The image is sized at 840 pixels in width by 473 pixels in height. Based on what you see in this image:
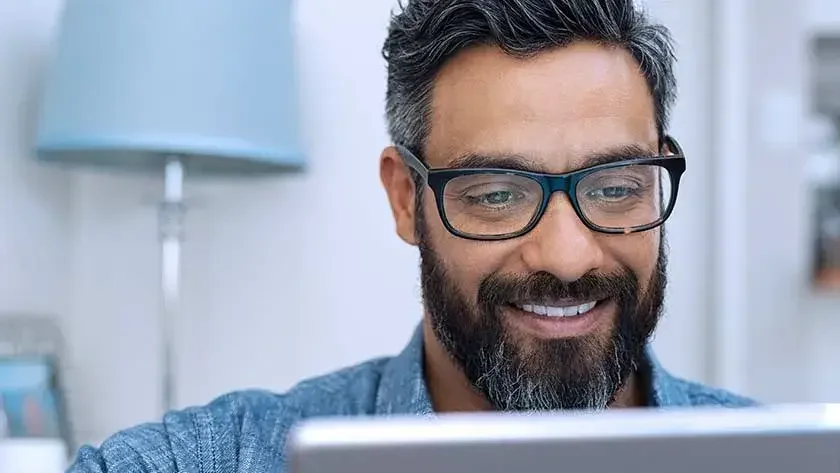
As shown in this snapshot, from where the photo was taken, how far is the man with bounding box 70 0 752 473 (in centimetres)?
97

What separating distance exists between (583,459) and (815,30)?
7.62 ft

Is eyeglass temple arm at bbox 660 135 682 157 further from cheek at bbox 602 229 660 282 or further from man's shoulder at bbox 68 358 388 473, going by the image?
man's shoulder at bbox 68 358 388 473

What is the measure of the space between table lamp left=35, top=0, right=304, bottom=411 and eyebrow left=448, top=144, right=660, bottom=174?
2.08ft

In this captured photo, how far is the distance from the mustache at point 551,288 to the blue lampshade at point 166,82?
0.68m

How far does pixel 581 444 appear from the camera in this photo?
394 mm

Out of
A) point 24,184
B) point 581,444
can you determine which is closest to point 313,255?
point 24,184

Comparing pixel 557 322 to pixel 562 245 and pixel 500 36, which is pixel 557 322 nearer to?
pixel 562 245

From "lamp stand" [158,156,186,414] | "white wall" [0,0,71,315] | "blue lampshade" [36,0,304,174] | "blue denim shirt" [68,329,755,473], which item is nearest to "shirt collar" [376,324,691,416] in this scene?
"blue denim shirt" [68,329,755,473]

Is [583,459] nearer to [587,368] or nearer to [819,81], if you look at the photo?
[587,368]

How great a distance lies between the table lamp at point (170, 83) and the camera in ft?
4.98

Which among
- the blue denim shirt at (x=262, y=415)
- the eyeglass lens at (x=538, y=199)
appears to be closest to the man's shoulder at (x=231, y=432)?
the blue denim shirt at (x=262, y=415)

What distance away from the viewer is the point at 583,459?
0.40 m

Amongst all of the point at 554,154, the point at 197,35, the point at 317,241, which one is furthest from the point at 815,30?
the point at 554,154

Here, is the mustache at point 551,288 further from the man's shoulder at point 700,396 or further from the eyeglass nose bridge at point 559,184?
the man's shoulder at point 700,396
